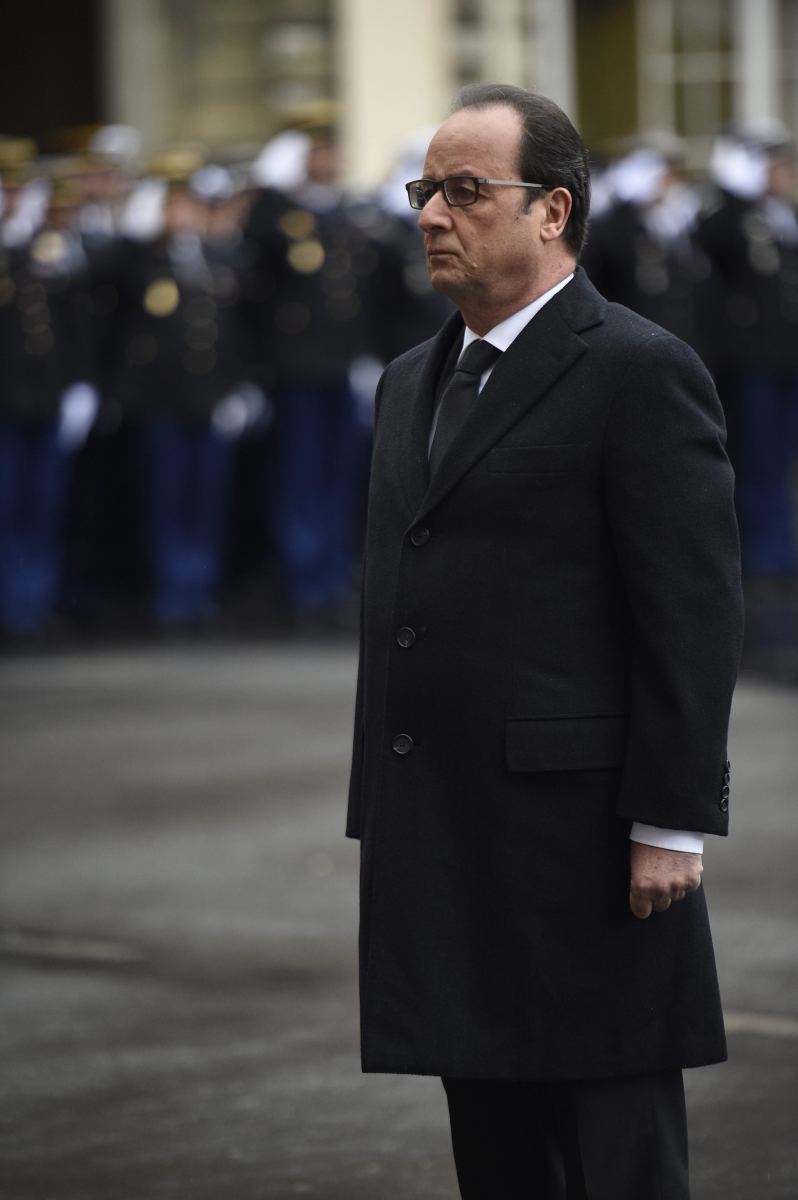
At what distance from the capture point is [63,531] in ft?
35.9

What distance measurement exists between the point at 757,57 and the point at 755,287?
25.5 feet

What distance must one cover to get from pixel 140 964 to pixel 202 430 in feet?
19.5

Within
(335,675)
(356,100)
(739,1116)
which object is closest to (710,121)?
(356,100)

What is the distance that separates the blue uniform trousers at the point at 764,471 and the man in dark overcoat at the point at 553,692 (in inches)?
342

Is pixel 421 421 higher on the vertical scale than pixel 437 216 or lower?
lower

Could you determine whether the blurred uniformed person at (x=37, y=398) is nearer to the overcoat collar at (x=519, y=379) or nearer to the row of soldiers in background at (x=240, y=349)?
the row of soldiers in background at (x=240, y=349)

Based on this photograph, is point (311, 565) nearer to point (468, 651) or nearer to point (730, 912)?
point (730, 912)

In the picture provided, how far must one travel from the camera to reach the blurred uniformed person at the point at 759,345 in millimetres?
11297

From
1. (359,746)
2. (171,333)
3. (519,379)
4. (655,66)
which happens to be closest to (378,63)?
(655,66)

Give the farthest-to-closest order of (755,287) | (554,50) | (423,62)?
(554,50), (423,62), (755,287)

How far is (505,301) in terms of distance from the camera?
2.76 m

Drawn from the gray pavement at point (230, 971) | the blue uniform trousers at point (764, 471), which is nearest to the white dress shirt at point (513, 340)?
the gray pavement at point (230, 971)

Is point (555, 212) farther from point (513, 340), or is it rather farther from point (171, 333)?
point (171, 333)

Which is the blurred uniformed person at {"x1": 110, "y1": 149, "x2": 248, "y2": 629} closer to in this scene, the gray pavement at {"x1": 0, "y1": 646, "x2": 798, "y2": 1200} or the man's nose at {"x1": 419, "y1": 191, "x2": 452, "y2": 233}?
the gray pavement at {"x1": 0, "y1": 646, "x2": 798, "y2": 1200}
